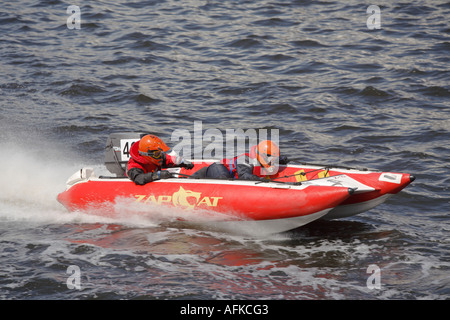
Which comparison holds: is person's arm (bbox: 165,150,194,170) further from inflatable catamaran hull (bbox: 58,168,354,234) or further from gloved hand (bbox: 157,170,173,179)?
inflatable catamaran hull (bbox: 58,168,354,234)

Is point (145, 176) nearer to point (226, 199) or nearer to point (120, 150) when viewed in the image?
point (120, 150)

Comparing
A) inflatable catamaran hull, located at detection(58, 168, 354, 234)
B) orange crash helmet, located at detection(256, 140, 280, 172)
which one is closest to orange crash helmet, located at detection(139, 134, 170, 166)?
inflatable catamaran hull, located at detection(58, 168, 354, 234)

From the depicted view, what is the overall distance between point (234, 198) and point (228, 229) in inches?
23.8

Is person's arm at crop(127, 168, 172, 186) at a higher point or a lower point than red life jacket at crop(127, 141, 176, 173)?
lower

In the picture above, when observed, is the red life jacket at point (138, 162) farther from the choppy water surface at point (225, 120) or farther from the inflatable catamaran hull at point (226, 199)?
the choppy water surface at point (225, 120)

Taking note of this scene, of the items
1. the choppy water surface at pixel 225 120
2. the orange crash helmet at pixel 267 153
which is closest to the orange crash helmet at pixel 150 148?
the choppy water surface at pixel 225 120

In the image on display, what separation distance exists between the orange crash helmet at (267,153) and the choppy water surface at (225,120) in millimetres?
1188

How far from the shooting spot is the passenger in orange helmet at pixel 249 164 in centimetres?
905

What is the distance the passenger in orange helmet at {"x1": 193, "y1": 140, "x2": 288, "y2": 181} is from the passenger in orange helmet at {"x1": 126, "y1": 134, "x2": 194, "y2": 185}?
25.8 inches

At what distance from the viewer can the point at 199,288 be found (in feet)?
24.2

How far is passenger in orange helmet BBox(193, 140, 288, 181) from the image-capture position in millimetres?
9047

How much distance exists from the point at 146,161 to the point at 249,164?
5.38ft

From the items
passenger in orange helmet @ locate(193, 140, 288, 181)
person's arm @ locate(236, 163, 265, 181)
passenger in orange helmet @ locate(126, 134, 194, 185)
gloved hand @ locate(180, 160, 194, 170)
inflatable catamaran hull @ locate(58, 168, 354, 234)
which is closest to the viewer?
inflatable catamaran hull @ locate(58, 168, 354, 234)

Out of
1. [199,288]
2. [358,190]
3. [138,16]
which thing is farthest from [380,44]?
[199,288]
